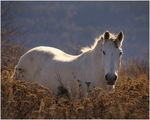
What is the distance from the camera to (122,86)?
535 cm

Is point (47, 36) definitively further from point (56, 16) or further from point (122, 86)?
point (122, 86)

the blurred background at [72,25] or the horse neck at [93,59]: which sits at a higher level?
the blurred background at [72,25]

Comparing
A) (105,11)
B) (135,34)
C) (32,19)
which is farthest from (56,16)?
(135,34)

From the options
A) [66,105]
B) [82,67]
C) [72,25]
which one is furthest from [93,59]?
[72,25]

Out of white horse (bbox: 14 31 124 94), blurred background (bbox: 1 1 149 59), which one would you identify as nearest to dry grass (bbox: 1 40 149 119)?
white horse (bbox: 14 31 124 94)

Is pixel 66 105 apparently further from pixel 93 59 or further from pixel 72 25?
pixel 72 25

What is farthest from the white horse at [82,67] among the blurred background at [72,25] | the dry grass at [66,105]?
the blurred background at [72,25]

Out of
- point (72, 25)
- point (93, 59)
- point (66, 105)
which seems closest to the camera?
point (66, 105)

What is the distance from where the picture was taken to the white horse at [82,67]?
225 inches

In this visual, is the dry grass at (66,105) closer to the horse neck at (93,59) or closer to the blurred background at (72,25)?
the horse neck at (93,59)

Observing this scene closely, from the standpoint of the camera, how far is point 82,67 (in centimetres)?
627

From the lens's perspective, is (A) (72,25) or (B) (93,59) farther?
(A) (72,25)

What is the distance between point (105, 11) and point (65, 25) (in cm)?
3674

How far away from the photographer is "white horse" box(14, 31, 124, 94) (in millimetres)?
5727
